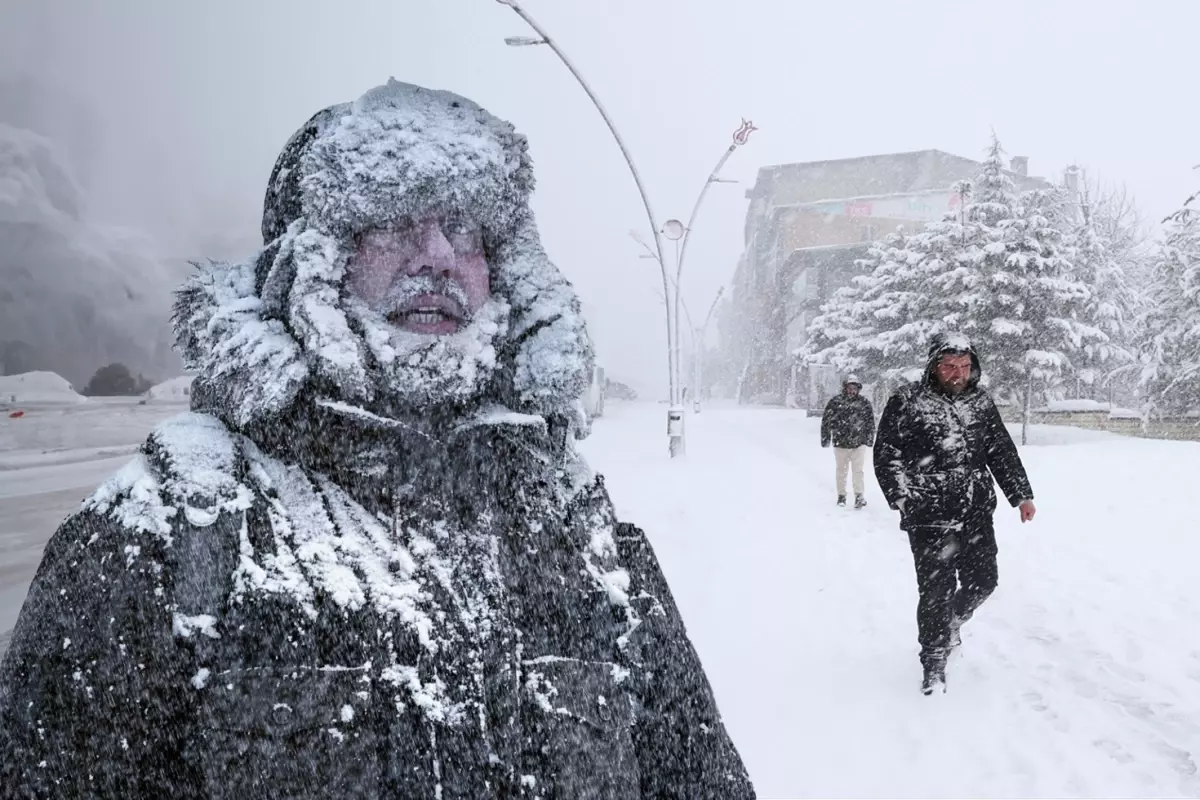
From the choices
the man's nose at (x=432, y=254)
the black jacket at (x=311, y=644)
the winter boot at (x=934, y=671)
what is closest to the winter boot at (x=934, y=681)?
the winter boot at (x=934, y=671)

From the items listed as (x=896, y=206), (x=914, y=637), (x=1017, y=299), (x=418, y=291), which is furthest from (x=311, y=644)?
(x=896, y=206)

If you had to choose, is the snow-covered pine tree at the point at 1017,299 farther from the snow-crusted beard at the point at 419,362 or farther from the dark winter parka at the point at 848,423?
the snow-crusted beard at the point at 419,362

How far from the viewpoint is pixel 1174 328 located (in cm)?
1727

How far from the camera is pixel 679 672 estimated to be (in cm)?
132

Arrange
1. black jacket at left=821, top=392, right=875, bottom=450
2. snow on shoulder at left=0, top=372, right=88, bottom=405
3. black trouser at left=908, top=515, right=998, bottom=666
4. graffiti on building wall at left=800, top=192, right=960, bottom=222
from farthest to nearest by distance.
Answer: graffiti on building wall at left=800, top=192, right=960, bottom=222 → black jacket at left=821, top=392, right=875, bottom=450 → snow on shoulder at left=0, top=372, right=88, bottom=405 → black trouser at left=908, top=515, right=998, bottom=666

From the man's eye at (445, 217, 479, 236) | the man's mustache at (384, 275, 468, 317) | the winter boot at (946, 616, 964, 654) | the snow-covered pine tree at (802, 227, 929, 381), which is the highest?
the snow-covered pine tree at (802, 227, 929, 381)

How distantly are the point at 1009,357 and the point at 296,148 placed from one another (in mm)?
18496

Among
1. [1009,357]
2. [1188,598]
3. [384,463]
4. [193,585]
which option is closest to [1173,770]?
[1188,598]

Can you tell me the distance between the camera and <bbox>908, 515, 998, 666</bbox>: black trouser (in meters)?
3.59

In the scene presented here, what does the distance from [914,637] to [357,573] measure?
4230 millimetres

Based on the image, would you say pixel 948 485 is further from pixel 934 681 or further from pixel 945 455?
pixel 934 681

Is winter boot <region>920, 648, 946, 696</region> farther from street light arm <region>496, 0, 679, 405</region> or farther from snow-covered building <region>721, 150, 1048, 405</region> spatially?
snow-covered building <region>721, 150, 1048, 405</region>

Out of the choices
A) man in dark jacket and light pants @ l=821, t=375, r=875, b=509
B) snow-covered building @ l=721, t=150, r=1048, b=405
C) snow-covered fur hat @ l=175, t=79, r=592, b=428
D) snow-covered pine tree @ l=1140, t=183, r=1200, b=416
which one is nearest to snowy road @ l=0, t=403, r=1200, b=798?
man in dark jacket and light pants @ l=821, t=375, r=875, b=509

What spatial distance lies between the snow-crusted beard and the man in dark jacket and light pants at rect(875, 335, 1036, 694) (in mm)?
3218
